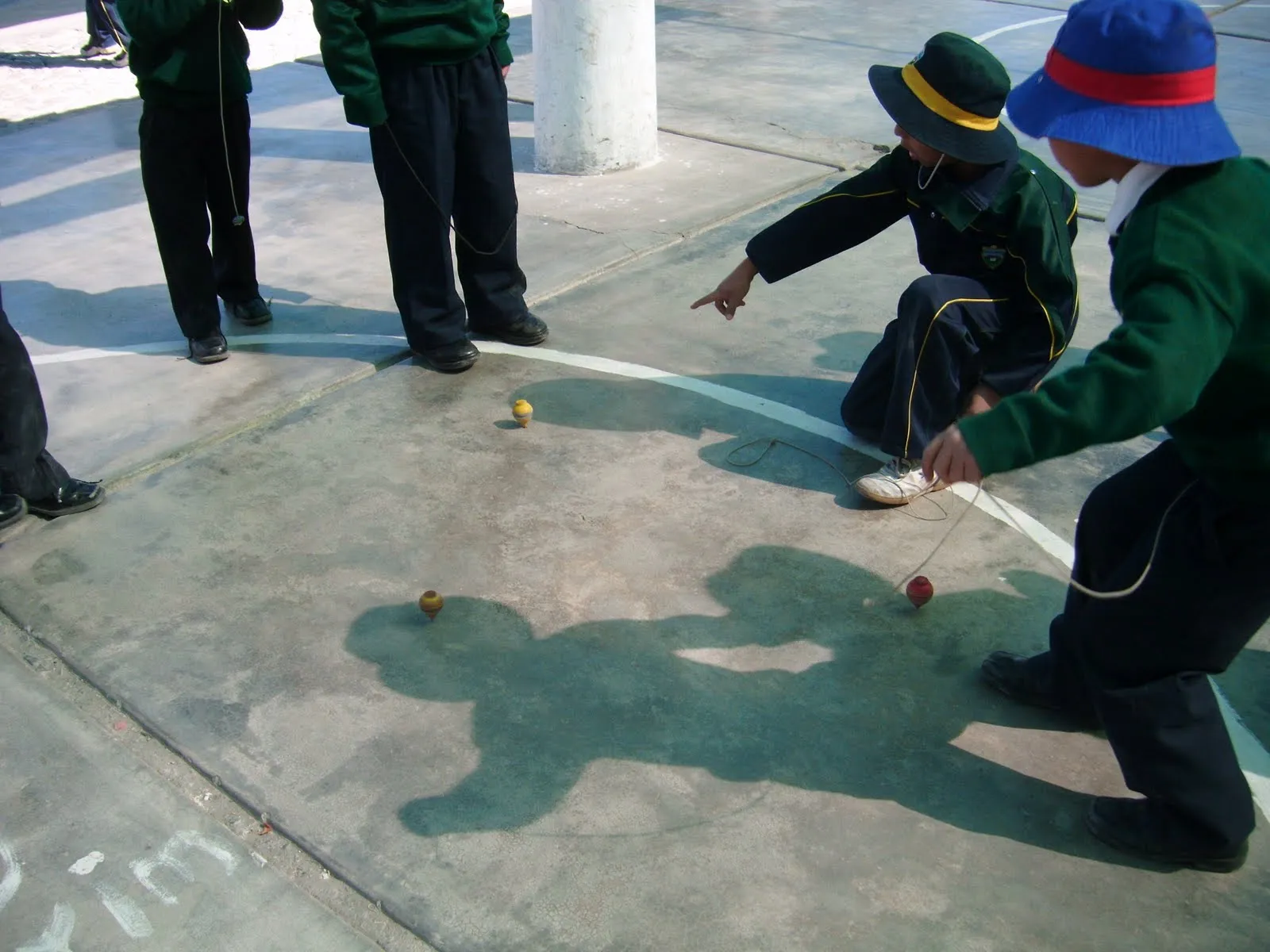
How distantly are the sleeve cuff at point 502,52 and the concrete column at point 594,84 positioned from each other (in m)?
2.03

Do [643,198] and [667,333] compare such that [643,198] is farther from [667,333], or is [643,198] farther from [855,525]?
[855,525]

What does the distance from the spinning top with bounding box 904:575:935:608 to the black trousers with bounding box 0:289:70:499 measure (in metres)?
2.53

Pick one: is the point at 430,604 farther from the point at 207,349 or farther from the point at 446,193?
the point at 207,349

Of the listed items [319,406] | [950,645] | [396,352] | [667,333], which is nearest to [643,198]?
[667,333]

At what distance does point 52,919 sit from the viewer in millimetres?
2344

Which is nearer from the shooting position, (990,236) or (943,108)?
(943,108)

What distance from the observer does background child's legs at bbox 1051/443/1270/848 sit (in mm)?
2279

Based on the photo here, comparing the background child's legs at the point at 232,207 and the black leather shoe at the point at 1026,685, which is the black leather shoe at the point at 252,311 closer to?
the background child's legs at the point at 232,207

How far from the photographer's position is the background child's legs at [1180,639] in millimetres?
2279

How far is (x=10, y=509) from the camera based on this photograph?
352 centimetres

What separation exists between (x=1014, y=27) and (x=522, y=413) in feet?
24.9

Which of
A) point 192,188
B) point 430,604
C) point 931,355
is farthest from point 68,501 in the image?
point 931,355

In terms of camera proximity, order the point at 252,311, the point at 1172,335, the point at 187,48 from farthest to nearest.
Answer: the point at 252,311, the point at 187,48, the point at 1172,335

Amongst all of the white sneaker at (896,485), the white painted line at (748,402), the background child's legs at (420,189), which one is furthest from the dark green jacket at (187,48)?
the white sneaker at (896,485)
